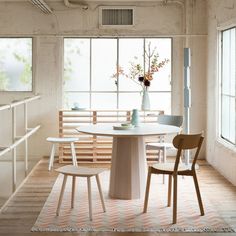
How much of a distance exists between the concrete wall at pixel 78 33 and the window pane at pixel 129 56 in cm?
17

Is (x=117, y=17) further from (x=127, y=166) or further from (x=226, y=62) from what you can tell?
(x=127, y=166)

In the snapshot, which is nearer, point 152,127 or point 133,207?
point 133,207

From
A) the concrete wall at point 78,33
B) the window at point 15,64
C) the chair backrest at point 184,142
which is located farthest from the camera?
the window at point 15,64

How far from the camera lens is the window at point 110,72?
27.9 ft

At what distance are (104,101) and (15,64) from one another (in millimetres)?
1526

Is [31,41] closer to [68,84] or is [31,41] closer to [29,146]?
[68,84]

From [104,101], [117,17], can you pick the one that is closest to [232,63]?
[117,17]

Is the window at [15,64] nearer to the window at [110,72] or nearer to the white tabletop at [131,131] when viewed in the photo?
the window at [110,72]

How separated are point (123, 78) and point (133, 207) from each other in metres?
3.54

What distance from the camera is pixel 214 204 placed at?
5.47m

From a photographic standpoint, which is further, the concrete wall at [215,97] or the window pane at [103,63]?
the window pane at [103,63]

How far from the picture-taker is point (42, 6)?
7664 millimetres

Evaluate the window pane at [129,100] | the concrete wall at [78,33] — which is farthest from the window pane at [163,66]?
the window pane at [129,100]

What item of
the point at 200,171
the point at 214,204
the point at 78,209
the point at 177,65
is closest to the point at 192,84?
the point at 177,65
